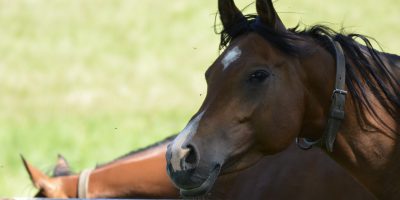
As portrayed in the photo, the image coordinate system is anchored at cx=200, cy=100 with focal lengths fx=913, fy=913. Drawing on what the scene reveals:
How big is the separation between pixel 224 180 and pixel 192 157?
1.19 m

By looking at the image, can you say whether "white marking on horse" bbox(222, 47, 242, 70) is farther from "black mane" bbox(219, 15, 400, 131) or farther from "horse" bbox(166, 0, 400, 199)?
"black mane" bbox(219, 15, 400, 131)

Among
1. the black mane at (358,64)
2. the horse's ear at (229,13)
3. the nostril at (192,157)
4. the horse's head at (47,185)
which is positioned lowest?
the horse's head at (47,185)

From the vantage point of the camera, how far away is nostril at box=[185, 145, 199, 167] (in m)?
3.83

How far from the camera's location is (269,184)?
486 centimetres

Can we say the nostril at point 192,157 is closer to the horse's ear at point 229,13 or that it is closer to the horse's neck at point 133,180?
the horse's ear at point 229,13

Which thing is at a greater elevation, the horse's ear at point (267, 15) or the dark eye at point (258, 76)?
the horse's ear at point (267, 15)

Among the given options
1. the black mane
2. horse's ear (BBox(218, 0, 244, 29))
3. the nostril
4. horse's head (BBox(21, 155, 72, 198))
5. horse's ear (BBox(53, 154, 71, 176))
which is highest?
horse's ear (BBox(218, 0, 244, 29))

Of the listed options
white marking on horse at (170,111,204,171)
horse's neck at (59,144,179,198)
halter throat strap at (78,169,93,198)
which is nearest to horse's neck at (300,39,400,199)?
white marking on horse at (170,111,204,171)

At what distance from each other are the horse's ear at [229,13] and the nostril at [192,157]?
2.22 feet

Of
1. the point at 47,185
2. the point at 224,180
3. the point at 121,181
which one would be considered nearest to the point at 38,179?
the point at 47,185

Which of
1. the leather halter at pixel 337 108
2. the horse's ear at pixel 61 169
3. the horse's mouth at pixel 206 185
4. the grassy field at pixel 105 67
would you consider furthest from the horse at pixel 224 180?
the grassy field at pixel 105 67

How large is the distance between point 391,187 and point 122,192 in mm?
2066

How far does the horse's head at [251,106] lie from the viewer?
152 inches

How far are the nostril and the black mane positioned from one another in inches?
24.2
